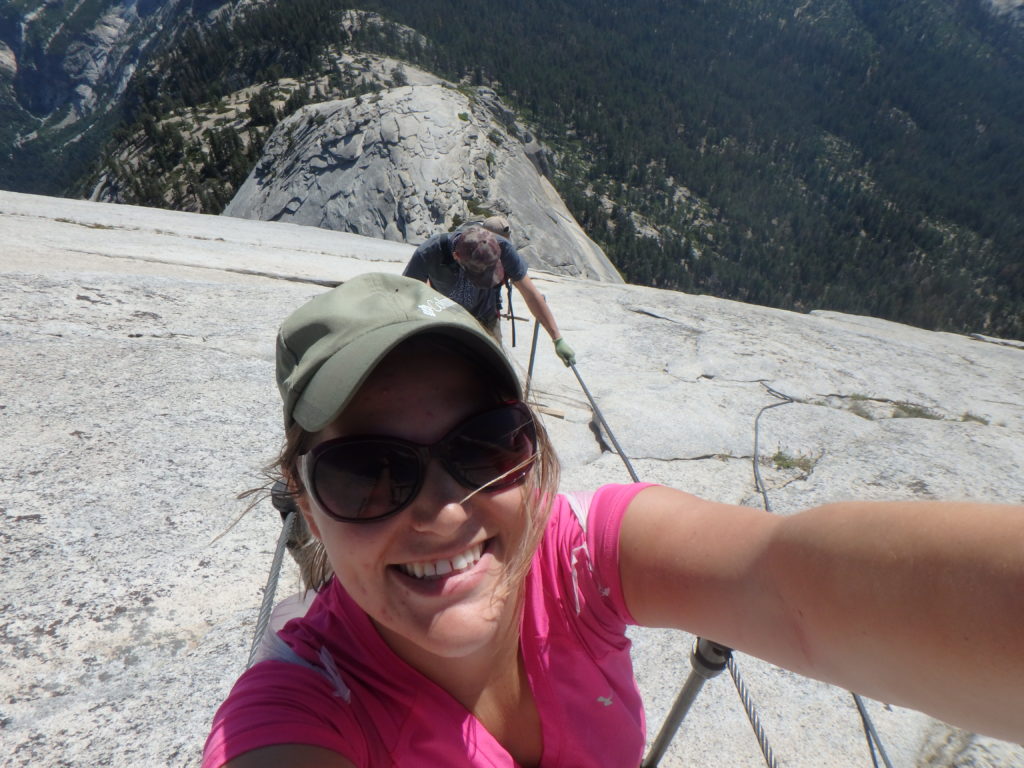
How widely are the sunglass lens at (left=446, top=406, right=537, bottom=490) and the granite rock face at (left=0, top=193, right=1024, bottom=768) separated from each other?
88 cm

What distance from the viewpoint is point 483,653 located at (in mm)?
1088

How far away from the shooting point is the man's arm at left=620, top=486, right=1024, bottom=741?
62 centimetres

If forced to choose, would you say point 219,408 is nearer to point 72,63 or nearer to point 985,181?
point 985,181

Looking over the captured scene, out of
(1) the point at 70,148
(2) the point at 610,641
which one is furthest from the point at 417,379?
(1) the point at 70,148

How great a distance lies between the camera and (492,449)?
1018 mm

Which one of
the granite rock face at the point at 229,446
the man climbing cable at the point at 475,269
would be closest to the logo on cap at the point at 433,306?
the granite rock face at the point at 229,446

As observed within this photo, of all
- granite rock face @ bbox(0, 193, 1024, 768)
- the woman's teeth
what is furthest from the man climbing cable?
the woman's teeth

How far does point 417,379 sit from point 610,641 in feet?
2.21

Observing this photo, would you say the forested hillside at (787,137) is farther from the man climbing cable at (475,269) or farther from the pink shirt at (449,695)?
the pink shirt at (449,695)

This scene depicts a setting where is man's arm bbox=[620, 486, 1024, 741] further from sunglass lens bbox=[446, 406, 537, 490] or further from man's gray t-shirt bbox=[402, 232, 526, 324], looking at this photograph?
man's gray t-shirt bbox=[402, 232, 526, 324]

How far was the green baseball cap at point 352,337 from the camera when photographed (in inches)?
34.8

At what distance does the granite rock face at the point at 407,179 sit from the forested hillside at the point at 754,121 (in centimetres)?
1290

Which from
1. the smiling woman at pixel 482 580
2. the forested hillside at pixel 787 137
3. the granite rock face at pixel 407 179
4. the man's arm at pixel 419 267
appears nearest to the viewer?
the smiling woman at pixel 482 580

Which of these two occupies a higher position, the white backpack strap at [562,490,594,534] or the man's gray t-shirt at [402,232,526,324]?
the white backpack strap at [562,490,594,534]
